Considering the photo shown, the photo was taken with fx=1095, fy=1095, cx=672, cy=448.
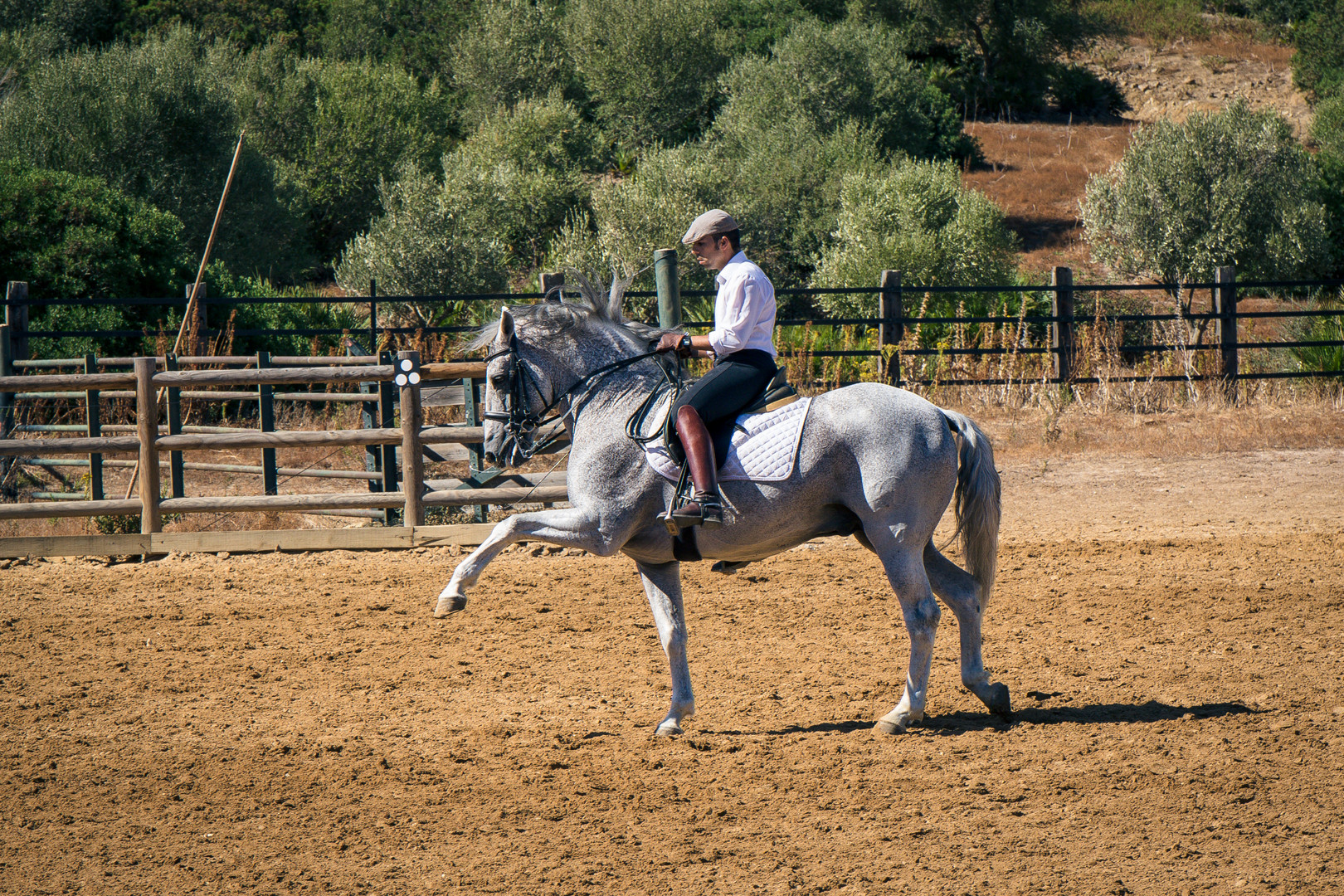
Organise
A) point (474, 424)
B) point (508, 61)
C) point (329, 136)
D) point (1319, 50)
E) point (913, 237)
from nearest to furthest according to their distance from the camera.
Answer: point (474, 424) < point (913, 237) < point (329, 136) < point (508, 61) < point (1319, 50)

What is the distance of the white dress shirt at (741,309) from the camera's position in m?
5.00

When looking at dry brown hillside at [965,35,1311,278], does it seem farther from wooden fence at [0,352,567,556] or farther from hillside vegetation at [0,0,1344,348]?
wooden fence at [0,352,567,556]

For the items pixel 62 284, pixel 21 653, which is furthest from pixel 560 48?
pixel 21 653

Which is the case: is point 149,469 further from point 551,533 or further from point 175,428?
point 551,533

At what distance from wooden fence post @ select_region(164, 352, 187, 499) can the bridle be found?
5832 millimetres

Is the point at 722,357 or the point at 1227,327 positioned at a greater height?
the point at 1227,327

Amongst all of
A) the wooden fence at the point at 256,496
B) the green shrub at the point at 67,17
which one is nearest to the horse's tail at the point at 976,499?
the wooden fence at the point at 256,496

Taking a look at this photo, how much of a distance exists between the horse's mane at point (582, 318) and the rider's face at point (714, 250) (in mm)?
466

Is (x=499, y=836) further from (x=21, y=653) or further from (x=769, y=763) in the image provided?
(x=21, y=653)

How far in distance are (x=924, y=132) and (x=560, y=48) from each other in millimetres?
14882

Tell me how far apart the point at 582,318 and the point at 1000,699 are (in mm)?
A: 2765

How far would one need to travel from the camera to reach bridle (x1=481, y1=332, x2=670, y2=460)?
541cm

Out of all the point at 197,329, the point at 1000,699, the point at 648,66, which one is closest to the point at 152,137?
the point at 197,329

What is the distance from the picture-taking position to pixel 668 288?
25.6ft
